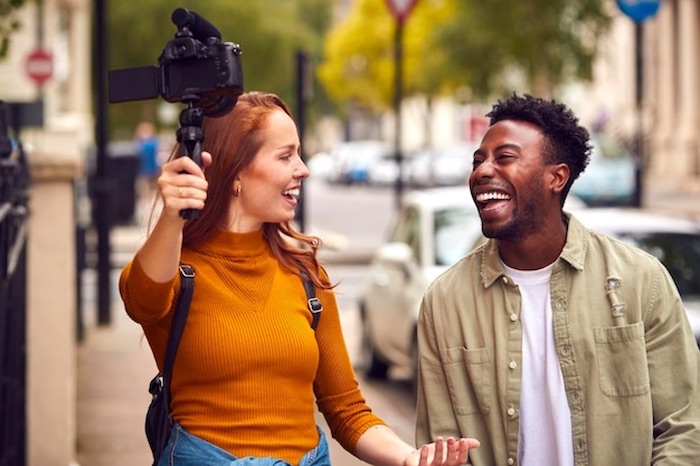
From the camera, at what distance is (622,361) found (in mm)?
4176

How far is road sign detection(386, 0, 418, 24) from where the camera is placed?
19266 mm

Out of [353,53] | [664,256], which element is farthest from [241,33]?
[664,256]

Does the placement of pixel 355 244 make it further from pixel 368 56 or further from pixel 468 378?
pixel 368 56

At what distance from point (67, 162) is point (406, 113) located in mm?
92965

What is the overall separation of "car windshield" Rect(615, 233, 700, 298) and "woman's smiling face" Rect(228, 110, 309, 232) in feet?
19.3

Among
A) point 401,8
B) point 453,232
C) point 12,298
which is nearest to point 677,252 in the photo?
point 453,232

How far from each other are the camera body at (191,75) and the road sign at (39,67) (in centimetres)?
2350

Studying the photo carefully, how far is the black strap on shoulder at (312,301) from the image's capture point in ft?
13.9

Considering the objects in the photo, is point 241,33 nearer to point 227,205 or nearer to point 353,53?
point 353,53

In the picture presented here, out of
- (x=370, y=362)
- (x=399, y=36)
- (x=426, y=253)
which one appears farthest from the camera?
(x=399, y=36)

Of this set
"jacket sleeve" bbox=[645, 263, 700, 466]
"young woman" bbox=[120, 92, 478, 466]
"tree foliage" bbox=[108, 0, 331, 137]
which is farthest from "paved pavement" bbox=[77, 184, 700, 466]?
"tree foliage" bbox=[108, 0, 331, 137]

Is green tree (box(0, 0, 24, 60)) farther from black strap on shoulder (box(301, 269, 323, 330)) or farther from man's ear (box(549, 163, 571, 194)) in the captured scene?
man's ear (box(549, 163, 571, 194))

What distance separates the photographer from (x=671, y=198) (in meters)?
38.2

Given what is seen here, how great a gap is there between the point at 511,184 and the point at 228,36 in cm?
5519
